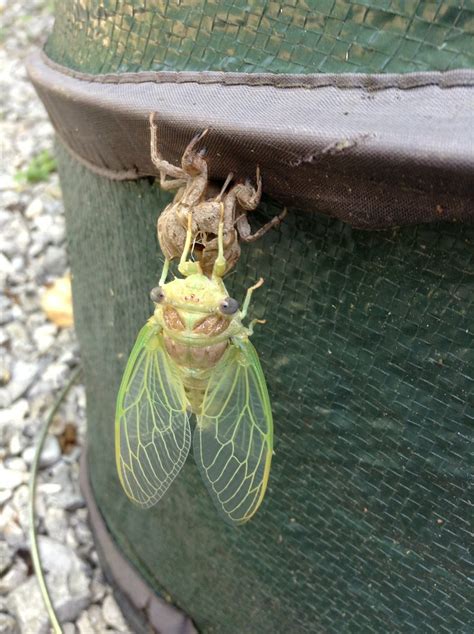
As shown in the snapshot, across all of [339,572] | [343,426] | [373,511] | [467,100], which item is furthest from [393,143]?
[339,572]

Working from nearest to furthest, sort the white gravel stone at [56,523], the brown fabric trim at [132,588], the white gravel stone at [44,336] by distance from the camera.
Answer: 1. the brown fabric trim at [132,588]
2. the white gravel stone at [56,523]
3. the white gravel stone at [44,336]

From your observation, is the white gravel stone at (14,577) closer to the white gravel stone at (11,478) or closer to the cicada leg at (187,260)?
the white gravel stone at (11,478)

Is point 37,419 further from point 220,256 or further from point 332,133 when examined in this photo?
point 332,133

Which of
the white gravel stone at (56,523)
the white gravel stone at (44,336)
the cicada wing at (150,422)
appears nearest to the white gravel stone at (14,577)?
the white gravel stone at (56,523)

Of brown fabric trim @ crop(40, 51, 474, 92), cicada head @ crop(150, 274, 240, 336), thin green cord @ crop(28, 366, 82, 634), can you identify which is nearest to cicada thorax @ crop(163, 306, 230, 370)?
cicada head @ crop(150, 274, 240, 336)

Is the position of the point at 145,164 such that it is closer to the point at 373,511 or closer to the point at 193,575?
the point at 373,511

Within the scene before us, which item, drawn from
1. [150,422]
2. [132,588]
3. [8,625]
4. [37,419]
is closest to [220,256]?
[150,422]

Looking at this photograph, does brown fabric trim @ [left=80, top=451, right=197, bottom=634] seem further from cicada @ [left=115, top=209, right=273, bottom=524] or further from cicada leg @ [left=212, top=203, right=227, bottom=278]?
cicada leg @ [left=212, top=203, right=227, bottom=278]

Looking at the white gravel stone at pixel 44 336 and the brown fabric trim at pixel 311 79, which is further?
the white gravel stone at pixel 44 336
